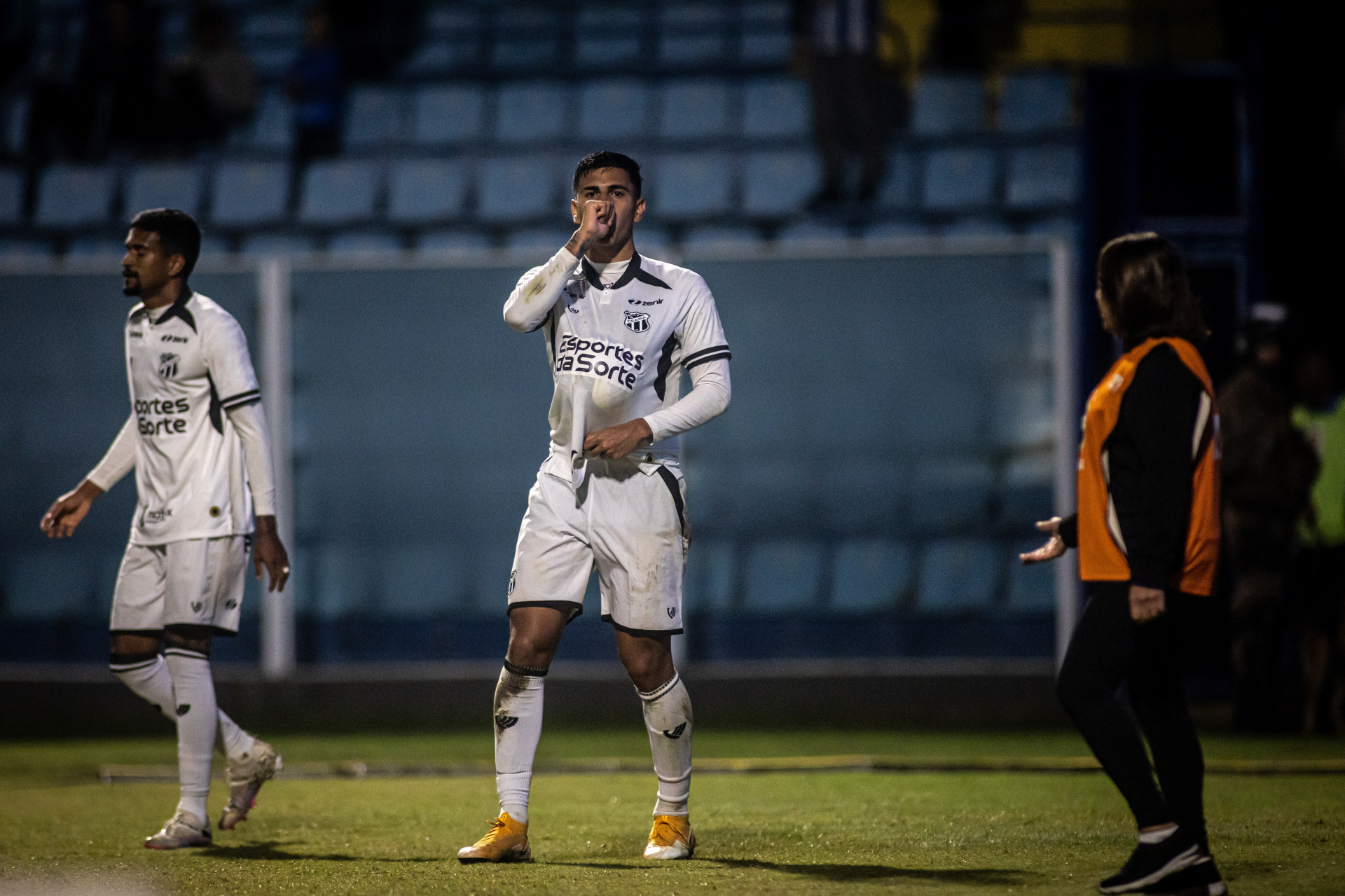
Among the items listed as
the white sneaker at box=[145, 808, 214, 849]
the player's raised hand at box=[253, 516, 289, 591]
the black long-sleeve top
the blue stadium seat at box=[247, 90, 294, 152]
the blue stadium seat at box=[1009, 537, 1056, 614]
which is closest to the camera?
the black long-sleeve top

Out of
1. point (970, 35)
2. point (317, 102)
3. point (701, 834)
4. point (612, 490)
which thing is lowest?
point (701, 834)

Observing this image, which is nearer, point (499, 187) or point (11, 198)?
point (499, 187)

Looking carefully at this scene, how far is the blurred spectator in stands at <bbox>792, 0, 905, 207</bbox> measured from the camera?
1056 cm

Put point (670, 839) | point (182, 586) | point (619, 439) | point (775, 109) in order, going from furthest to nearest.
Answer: point (775, 109) < point (182, 586) < point (670, 839) < point (619, 439)

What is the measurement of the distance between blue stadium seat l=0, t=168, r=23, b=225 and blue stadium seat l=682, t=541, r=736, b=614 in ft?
18.5

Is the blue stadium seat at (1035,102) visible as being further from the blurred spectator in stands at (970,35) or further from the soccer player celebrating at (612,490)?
the soccer player celebrating at (612,490)

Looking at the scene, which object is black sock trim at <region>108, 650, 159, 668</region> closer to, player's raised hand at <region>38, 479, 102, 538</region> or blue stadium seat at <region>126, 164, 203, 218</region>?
player's raised hand at <region>38, 479, 102, 538</region>

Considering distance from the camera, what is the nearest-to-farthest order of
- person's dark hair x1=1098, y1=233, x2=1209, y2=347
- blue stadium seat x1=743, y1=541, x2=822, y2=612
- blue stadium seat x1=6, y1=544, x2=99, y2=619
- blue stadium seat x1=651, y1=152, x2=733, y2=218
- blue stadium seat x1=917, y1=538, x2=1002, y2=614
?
person's dark hair x1=1098, y1=233, x2=1209, y2=347 → blue stadium seat x1=917, y1=538, x2=1002, y2=614 → blue stadium seat x1=743, y1=541, x2=822, y2=612 → blue stadium seat x1=6, y1=544, x2=99, y2=619 → blue stadium seat x1=651, y1=152, x2=733, y2=218

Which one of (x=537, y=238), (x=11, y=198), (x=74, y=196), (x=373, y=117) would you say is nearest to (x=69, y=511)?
(x=537, y=238)

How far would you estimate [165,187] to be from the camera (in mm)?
11414

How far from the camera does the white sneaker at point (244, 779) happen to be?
4902 millimetres

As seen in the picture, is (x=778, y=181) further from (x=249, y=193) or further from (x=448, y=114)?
(x=249, y=193)

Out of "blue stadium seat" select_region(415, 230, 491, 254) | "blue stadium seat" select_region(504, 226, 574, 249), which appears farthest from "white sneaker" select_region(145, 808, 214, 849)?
"blue stadium seat" select_region(415, 230, 491, 254)

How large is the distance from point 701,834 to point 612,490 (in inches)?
44.0
